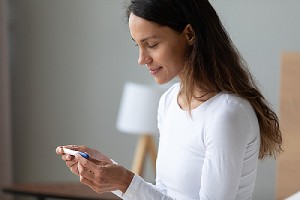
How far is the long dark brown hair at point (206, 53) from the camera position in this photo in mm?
1472

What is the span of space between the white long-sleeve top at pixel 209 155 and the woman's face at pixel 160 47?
0.37ft

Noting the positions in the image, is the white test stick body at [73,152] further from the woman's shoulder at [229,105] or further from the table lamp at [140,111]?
the table lamp at [140,111]

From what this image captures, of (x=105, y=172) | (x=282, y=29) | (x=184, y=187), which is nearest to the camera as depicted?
(x=105, y=172)

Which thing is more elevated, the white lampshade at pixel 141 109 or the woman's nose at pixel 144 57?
the woman's nose at pixel 144 57

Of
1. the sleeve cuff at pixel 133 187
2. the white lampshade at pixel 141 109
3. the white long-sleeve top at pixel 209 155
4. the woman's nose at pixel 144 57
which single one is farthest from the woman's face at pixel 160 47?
the white lampshade at pixel 141 109

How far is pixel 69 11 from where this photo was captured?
3471 millimetres

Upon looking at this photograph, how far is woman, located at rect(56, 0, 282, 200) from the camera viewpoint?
4.70 feet

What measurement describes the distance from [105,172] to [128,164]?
6.49 ft

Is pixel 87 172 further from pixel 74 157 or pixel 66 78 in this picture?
pixel 66 78

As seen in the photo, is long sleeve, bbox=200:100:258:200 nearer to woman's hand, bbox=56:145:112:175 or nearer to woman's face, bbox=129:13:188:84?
woman's face, bbox=129:13:188:84

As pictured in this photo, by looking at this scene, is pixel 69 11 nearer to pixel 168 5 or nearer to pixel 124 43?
pixel 124 43

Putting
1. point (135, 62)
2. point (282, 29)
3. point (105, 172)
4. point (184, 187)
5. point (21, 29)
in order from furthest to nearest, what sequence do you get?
point (21, 29) → point (135, 62) → point (282, 29) → point (184, 187) → point (105, 172)

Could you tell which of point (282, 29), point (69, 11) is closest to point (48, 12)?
point (69, 11)

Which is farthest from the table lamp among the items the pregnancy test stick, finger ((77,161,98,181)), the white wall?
finger ((77,161,98,181))
